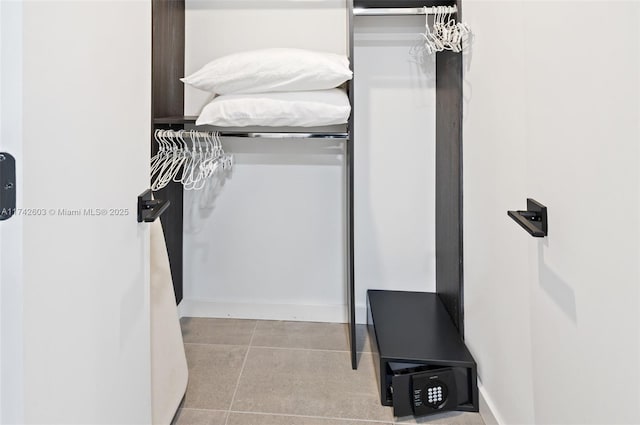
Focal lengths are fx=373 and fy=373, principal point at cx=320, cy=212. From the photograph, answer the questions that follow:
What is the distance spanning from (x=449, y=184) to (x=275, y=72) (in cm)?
92

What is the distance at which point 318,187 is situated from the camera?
2059 mm

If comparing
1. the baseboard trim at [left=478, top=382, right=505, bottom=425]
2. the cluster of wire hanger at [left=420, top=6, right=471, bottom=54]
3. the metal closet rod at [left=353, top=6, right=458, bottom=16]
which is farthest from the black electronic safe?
the metal closet rod at [left=353, top=6, right=458, bottom=16]

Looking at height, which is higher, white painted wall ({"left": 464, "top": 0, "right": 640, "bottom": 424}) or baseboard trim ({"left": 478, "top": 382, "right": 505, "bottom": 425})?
white painted wall ({"left": 464, "top": 0, "right": 640, "bottom": 424})

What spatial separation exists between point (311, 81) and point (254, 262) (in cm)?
106

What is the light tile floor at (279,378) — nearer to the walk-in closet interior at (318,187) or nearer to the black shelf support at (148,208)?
the walk-in closet interior at (318,187)

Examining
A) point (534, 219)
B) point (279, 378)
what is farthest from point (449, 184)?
point (279, 378)

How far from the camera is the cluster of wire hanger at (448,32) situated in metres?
1.50

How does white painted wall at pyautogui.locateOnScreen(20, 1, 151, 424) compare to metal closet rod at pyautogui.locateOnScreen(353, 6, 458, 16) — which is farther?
metal closet rod at pyautogui.locateOnScreen(353, 6, 458, 16)

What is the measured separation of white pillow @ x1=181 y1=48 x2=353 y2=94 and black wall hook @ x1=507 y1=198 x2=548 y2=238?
0.88 m

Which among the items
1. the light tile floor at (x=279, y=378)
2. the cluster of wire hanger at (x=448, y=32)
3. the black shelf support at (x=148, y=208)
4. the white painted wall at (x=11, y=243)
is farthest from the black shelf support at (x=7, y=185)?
the cluster of wire hanger at (x=448, y=32)

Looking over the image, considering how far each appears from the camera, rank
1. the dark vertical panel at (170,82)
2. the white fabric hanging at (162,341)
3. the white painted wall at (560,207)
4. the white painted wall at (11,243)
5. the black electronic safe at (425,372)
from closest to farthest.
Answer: the white painted wall at (11,243) → the white painted wall at (560,207) → the white fabric hanging at (162,341) → the black electronic safe at (425,372) → the dark vertical panel at (170,82)

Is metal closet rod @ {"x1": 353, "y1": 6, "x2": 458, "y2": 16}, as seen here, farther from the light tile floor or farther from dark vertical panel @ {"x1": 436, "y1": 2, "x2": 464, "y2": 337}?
the light tile floor

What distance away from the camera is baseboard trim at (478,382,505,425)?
4.09ft

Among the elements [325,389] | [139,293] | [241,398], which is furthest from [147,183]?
[325,389]
